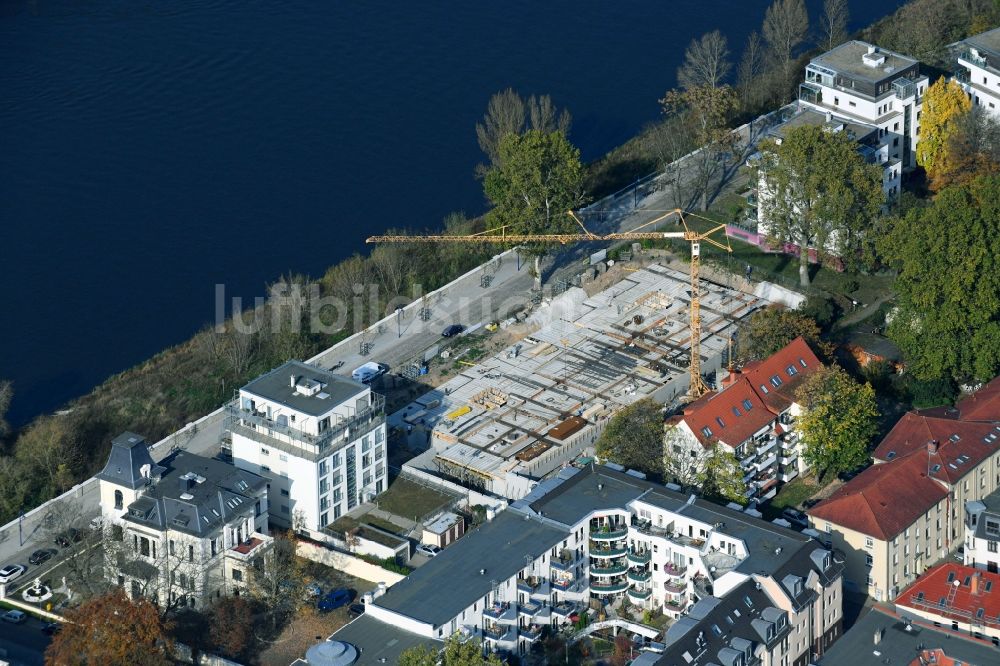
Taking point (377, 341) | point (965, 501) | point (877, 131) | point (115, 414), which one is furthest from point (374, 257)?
point (965, 501)

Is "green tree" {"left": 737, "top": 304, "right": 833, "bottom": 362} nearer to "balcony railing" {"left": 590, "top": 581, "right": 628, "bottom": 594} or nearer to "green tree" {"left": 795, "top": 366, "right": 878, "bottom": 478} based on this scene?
"green tree" {"left": 795, "top": 366, "right": 878, "bottom": 478}

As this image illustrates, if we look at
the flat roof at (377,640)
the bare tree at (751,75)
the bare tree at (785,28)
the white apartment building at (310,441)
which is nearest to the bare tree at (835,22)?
the bare tree at (785,28)

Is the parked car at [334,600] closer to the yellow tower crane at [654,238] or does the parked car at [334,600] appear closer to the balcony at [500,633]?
the balcony at [500,633]

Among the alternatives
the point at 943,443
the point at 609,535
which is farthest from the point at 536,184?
the point at 943,443

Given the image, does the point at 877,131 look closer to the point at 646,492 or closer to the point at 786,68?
the point at 786,68

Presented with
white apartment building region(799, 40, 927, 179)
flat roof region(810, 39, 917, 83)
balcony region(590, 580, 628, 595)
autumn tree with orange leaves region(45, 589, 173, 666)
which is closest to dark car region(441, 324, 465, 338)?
balcony region(590, 580, 628, 595)
